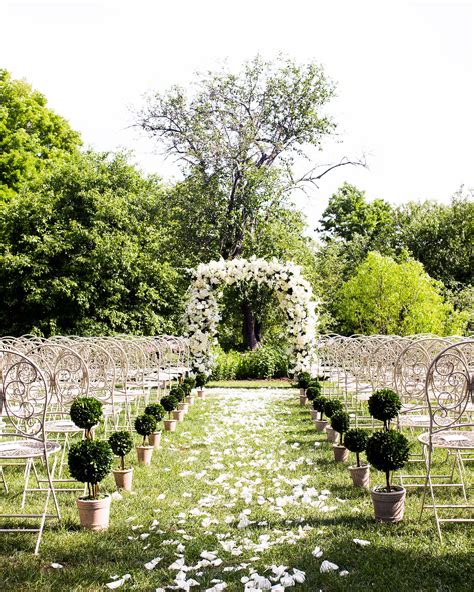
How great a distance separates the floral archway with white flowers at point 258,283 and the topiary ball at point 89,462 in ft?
35.2

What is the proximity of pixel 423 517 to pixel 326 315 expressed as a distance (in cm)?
1718

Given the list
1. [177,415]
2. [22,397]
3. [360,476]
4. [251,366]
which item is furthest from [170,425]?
[251,366]

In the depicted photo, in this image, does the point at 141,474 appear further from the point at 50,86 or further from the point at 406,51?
the point at 50,86

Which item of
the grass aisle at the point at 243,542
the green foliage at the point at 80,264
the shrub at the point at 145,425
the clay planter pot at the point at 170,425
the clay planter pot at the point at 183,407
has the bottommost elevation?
the grass aisle at the point at 243,542

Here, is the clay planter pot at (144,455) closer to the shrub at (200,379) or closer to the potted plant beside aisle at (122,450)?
the potted plant beside aisle at (122,450)

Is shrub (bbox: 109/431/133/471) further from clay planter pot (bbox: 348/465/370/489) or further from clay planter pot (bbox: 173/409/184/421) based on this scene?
clay planter pot (bbox: 173/409/184/421)

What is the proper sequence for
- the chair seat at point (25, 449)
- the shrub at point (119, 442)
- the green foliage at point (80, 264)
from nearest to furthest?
1. the chair seat at point (25, 449)
2. the shrub at point (119, 442)
3. the green foliage at point (80, 264)

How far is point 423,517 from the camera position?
470 cm

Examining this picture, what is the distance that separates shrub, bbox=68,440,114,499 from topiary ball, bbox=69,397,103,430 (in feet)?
1.53

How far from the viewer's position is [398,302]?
806 inches

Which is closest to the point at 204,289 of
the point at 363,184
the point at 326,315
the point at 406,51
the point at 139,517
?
the point at 326,315

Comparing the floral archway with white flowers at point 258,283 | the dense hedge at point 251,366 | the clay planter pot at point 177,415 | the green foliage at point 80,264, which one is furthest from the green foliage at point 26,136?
the clay planter pot at point 177,415

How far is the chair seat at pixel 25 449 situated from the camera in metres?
4.22

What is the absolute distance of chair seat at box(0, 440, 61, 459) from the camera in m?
4.22
